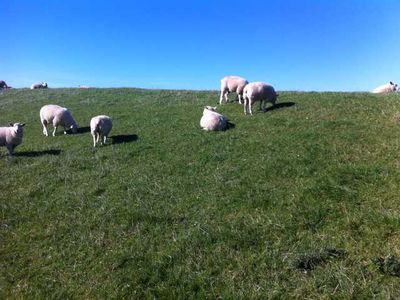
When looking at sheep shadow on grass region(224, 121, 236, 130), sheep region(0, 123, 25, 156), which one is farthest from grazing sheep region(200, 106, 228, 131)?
sheep region(0, 123, 25, 156)

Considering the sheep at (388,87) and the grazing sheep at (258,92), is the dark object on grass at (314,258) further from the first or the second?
the sheep at (388,87)

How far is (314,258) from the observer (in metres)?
9.08

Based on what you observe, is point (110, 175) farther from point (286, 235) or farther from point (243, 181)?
point (286, 235)

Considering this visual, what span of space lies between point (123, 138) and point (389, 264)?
15.7 m

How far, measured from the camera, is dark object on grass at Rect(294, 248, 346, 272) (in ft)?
29.3

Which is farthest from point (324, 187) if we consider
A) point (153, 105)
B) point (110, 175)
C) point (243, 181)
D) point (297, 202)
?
point (153, 105)

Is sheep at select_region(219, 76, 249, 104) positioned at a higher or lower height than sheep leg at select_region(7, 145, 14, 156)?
higher

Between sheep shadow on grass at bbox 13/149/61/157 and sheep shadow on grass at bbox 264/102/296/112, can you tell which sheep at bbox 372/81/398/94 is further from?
sheep shadow on grass at bbox 13/149/61/157

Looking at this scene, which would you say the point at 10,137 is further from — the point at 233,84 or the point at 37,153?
the point at 233,84

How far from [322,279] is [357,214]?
269cm

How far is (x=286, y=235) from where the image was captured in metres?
10.2

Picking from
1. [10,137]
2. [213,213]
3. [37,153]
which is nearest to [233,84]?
[37,153]

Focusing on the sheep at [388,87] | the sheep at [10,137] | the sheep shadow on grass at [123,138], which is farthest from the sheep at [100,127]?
the sheep at [388,87]

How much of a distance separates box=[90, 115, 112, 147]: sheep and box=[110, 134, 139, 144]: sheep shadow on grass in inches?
22.9
